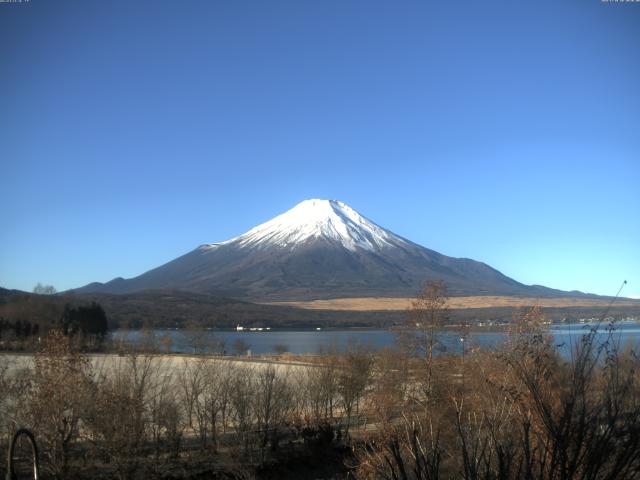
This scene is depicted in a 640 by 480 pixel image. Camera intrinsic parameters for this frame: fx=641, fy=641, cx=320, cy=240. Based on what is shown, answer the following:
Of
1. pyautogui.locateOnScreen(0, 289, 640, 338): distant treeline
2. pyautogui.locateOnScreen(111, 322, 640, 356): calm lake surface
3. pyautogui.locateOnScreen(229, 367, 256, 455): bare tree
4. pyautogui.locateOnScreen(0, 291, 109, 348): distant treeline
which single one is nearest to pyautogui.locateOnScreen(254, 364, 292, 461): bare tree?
pyautogui.locateOnScreen(229, 367, 256, 455): bare tree

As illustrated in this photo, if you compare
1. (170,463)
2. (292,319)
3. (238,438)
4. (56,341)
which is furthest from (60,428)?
(292,319)

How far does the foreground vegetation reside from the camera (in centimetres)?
618

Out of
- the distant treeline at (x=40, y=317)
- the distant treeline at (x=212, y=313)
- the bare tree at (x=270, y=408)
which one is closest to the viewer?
the bare tree at (x=270, y=408)

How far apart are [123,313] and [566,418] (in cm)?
12851

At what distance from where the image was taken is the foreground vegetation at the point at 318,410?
20.3 ft

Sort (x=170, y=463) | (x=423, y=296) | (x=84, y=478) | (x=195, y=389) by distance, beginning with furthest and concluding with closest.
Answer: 1. (x=423, y=296)
2. (x=195, y=389)
3. (x=170, y=463)
4. (x=84, y=478)

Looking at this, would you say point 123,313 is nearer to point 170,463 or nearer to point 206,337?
point 206,337

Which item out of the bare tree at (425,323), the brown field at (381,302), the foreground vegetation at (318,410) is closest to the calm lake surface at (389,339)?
the foreground vegetation at (318,410)

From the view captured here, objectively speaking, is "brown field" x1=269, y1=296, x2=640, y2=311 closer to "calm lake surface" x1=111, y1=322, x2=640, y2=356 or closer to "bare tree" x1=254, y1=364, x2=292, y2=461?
"calm lake surface" x1=111, y1=322, x2=640, y2=356

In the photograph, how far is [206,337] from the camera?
2625 inches

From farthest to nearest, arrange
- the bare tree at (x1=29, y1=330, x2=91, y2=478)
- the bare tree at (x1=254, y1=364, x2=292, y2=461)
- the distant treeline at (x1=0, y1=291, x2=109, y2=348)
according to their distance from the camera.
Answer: the distant treeline at (x1=0, y1=291, x2=109, y2=348)
the bare tree at (x1=254, y1=364, x2=292, y2=461)
the bare tree at (x1=29, y1=330, x2=91, y2=478)

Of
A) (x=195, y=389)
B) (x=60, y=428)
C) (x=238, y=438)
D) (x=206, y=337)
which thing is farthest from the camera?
(x=206, y=337)

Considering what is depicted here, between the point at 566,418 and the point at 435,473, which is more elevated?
the point at 566,418

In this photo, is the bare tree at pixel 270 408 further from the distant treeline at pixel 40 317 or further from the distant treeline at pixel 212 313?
the distant treeline at pixel 212 313
